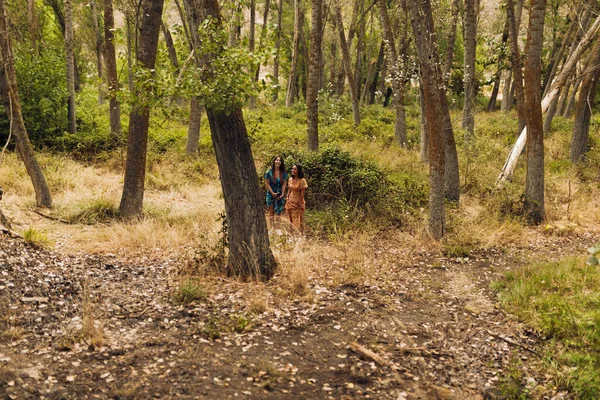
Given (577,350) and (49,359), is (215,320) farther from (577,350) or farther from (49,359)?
(577,350)

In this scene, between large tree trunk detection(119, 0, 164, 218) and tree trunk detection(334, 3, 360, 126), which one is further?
tree trunk detection(334, 3, 360, 126)

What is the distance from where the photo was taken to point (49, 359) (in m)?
4.91

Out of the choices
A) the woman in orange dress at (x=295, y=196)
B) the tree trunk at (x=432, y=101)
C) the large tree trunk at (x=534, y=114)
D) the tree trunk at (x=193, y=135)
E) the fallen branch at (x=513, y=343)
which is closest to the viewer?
the fallen branch at (x=513, y=343)

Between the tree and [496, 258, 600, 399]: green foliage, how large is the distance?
146 inches

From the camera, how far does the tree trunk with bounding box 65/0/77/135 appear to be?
14.9 meters

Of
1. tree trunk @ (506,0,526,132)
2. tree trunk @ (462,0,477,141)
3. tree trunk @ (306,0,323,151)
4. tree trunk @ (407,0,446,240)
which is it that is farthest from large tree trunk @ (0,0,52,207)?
tree trunk @ (506,0,526,132)

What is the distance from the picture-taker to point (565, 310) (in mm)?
6309

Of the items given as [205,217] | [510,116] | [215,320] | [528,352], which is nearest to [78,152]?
[205,217]

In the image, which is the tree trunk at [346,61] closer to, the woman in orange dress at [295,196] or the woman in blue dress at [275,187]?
the woman in blue dress at [275,187]

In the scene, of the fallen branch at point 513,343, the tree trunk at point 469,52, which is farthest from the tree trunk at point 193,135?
the fallen branch at point 513,343

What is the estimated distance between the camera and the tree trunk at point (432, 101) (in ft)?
29.3

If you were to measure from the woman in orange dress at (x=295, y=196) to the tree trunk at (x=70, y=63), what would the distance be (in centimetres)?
974

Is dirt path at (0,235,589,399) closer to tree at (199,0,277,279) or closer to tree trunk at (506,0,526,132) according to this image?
tree at (199,0,277,279)

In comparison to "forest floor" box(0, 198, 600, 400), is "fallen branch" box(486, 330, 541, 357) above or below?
below
